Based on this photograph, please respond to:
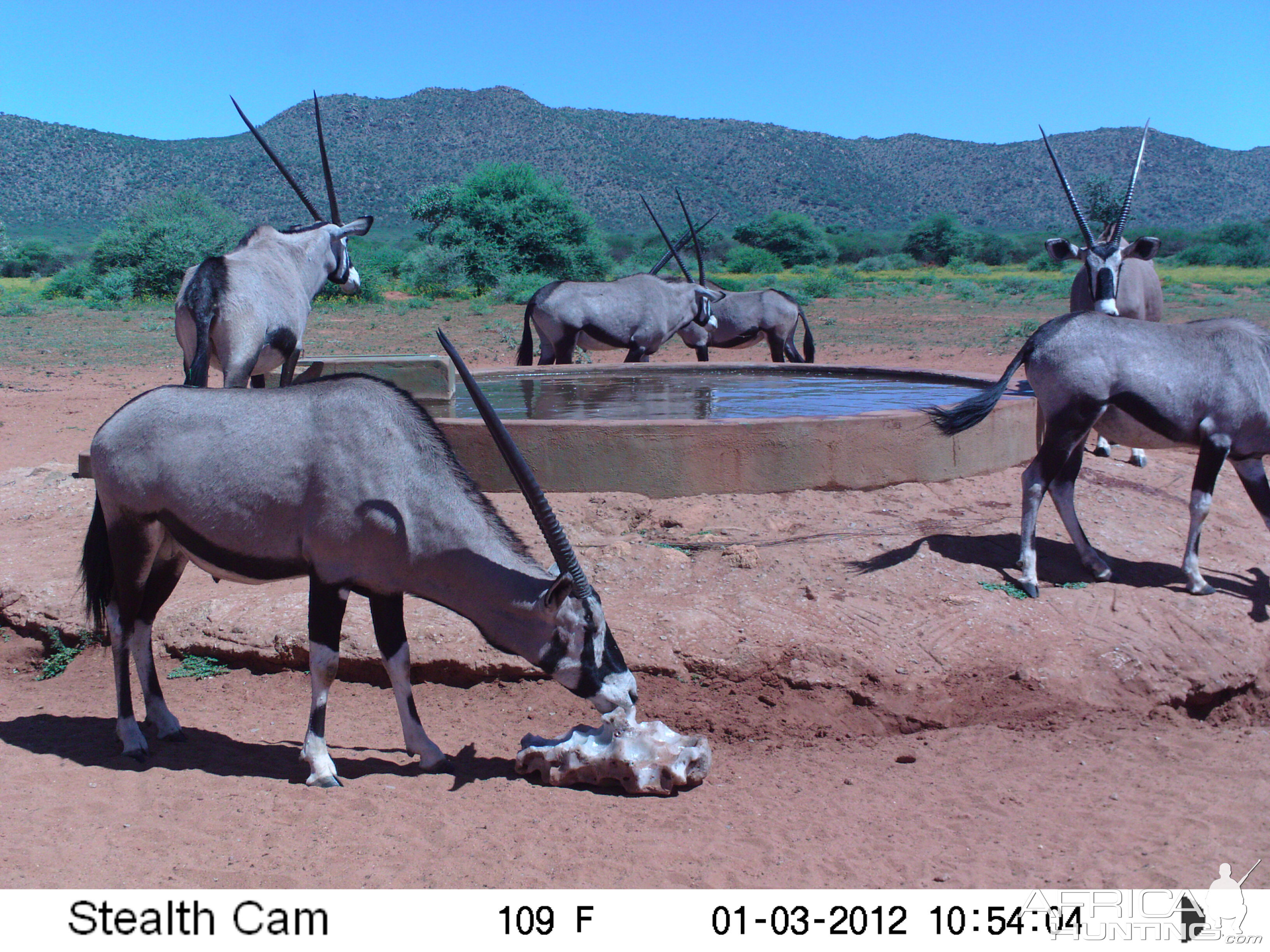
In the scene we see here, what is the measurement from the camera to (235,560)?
4.07m

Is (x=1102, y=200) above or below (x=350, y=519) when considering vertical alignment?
above

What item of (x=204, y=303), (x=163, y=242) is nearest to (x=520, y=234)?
(x=163, y=242)

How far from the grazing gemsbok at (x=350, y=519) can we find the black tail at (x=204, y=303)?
2706 millimetres

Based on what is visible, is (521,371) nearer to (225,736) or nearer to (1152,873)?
(225,736)

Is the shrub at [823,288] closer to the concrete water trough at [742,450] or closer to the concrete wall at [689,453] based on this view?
the concrete water trough at [742,450]

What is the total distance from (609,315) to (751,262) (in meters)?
36.3

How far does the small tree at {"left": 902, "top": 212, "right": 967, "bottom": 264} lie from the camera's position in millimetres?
55375

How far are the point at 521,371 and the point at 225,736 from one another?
21.7ft

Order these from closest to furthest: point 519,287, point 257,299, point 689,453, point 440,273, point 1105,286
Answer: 1. point 689,453
2. point 257,299
3. point 1105,286
4. point 519,287
5. point 440,273

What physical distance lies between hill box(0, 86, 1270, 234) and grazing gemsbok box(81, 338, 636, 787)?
7579cm

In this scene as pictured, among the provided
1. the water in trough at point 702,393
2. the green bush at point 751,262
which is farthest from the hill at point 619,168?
the water in trough at point 702,393

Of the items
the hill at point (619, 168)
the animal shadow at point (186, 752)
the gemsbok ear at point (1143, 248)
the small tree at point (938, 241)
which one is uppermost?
the hill at point (619, 168)

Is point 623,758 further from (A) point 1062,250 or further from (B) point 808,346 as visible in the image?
(B) point 808,346

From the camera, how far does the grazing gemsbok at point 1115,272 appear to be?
7879 mm
